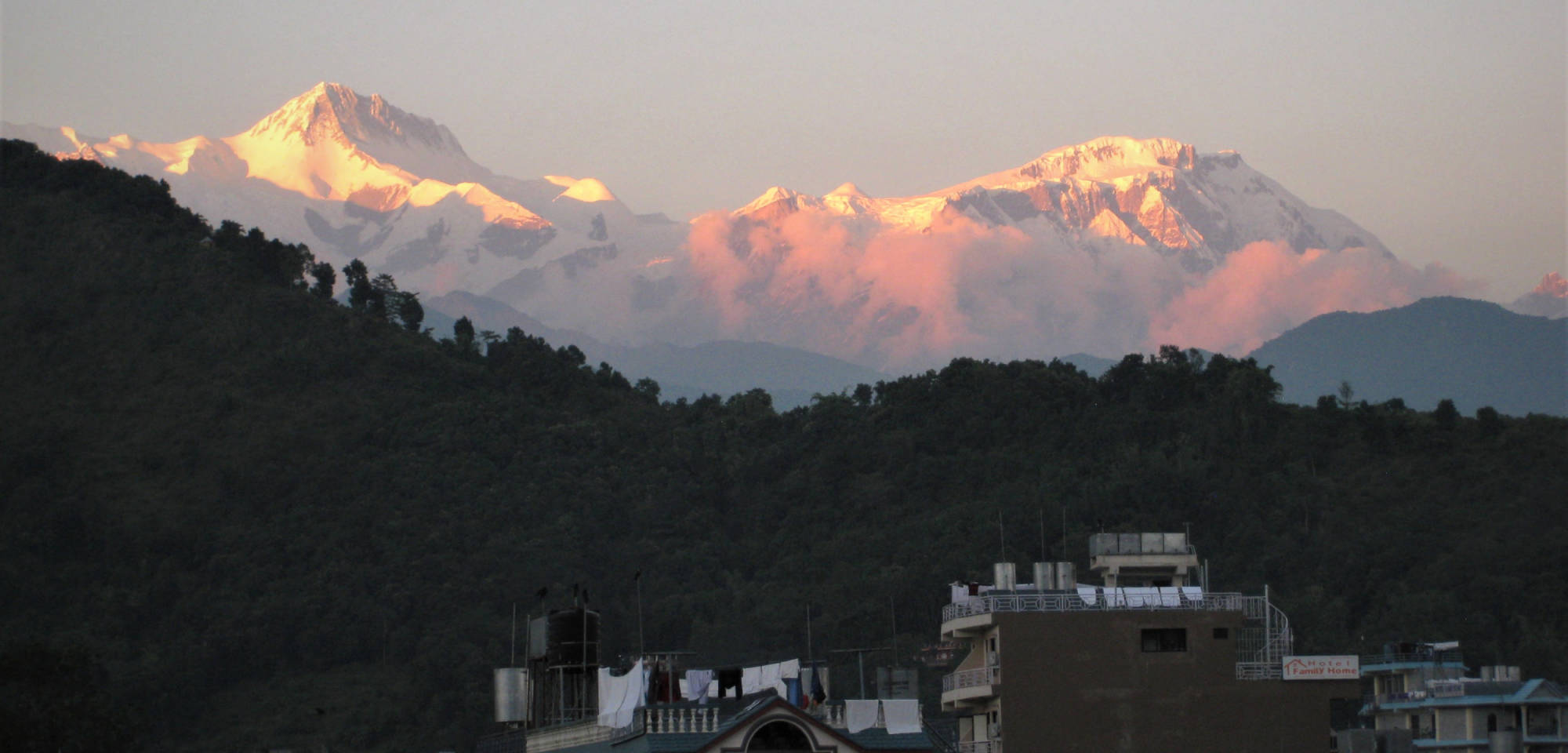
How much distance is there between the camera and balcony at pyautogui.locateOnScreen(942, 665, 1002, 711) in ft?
204

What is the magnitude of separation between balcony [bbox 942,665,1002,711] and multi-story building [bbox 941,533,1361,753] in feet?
0.24

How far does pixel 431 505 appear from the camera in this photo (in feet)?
488

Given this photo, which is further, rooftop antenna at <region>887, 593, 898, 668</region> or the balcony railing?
rooftop antenna at <region>887, 593, 898, 668</region>

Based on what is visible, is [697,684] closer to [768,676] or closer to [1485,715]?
[768,676]

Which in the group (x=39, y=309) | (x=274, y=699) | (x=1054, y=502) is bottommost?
(x=274, y=699)

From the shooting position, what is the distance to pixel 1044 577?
6538cm

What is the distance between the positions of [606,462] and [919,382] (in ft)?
75.3

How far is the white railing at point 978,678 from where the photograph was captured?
2443 inches

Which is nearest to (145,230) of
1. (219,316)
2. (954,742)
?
(219,316)

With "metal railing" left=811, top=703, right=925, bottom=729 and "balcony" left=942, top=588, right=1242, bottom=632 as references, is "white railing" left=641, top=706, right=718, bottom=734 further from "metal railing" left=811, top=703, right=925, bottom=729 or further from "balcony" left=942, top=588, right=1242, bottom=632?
"balcony" left=942, top=588, right=1242, bottom=632

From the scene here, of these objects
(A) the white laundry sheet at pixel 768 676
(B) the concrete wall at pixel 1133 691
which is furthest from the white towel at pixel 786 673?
(B) the concrete wall at pixel 1133 691

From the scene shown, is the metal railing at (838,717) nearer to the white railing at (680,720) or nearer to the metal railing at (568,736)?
the white railing at (680,720)

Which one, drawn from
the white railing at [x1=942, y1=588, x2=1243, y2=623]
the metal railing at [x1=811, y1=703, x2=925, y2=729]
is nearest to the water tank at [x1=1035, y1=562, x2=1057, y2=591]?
the white railing at [x1=942, y1=588, x2=1243, y2=623]

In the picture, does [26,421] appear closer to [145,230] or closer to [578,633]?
[145,230]
